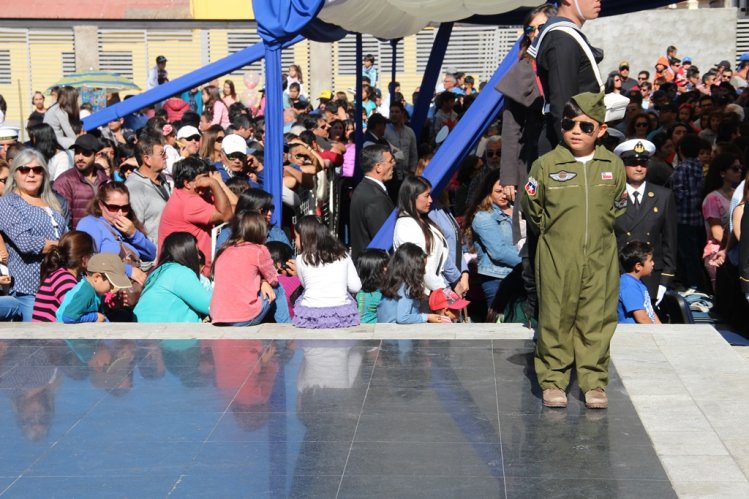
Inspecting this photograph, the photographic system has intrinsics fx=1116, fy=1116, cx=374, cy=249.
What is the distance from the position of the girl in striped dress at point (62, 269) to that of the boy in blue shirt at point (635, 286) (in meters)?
3.63

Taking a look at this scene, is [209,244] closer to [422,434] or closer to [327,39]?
[327,39]

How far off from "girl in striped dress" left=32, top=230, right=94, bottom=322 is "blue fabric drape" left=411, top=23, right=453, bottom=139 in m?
7.04

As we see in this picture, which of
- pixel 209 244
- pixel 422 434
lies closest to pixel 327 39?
pixel 209 244

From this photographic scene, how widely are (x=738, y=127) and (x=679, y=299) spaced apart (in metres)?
4.72

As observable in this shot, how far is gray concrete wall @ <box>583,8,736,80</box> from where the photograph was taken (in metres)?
23.6

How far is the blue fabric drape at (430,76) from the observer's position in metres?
13.8

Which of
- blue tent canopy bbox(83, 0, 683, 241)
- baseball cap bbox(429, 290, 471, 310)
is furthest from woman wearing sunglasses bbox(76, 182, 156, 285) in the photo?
baseball cap bbox(429, 290, 471, 310)

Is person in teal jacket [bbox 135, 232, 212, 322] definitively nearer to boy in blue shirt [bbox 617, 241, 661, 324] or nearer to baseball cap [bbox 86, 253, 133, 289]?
baseball cap [bbox 86, 253, 133, 289]

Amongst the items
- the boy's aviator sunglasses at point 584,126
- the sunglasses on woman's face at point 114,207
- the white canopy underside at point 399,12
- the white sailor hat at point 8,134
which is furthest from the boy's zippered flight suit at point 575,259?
the white sailor hat at point 8,134

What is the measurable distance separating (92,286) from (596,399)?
3.52 meters

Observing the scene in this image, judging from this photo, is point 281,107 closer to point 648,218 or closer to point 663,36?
point 648,218

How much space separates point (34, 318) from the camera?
7605 millimetres

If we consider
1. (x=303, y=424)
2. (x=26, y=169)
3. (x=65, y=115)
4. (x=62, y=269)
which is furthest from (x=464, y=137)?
(x=65, y=115)

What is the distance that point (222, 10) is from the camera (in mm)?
28203
